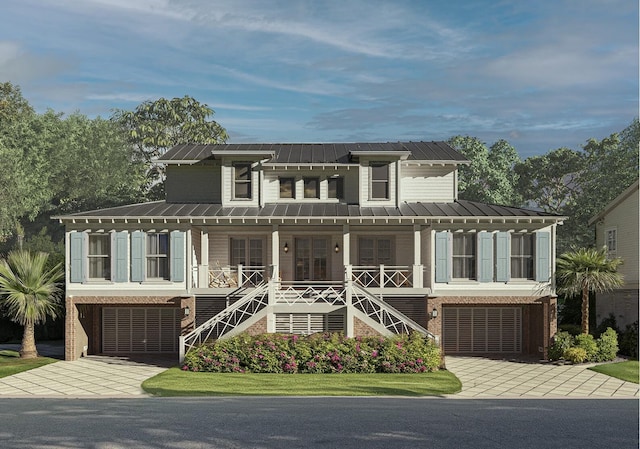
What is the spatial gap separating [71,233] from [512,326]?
65.5 feet

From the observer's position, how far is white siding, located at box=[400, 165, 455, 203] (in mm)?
30078

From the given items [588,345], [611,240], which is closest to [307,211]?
[588,345]

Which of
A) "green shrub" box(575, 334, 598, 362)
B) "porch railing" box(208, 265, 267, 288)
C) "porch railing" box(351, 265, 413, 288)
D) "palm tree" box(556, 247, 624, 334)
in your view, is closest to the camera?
"green shrub" box(575, 334, 598, 362)

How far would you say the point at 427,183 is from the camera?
30.2m

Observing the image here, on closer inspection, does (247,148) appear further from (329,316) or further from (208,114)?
(208,114)

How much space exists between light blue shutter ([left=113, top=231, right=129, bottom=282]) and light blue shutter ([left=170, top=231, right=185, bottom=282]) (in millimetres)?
1926

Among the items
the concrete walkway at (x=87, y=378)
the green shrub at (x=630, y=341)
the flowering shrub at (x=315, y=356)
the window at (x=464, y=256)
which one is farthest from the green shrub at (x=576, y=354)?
the concrete walkway at (x=87, y=378)

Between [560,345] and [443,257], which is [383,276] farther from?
[560,345]

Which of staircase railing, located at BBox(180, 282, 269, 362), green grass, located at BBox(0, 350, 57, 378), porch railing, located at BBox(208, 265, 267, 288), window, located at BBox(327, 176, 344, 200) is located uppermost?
window, located at BBox(327, 176, 344, 200)

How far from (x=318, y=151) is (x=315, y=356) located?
450 inches

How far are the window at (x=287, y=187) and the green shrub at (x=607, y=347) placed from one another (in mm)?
14528

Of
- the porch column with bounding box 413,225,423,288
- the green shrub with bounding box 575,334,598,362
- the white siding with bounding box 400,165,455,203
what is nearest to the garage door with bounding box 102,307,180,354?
the porch column with bounding box 413,225,423,288

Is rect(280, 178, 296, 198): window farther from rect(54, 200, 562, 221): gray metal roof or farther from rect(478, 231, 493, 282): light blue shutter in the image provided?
rect(478, 231, 493, 282): light blue shutter

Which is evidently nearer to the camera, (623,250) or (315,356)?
(315,356)
